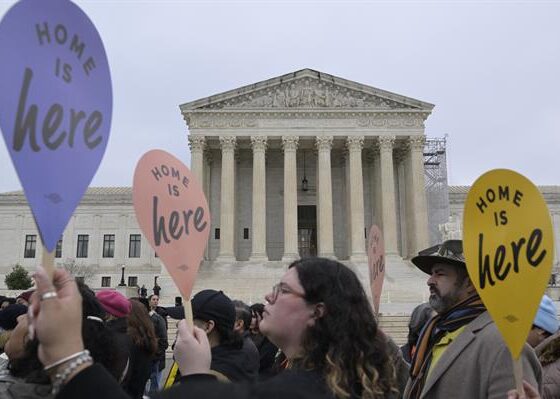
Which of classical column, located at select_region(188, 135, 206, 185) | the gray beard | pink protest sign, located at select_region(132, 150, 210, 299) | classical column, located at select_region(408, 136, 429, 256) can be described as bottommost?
the gray beard

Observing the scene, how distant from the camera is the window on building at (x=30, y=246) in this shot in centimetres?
5703

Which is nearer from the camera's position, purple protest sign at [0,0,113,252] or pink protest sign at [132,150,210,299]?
purple protest sign at [0,0,113,252]

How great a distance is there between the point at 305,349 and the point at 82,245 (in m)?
58.0


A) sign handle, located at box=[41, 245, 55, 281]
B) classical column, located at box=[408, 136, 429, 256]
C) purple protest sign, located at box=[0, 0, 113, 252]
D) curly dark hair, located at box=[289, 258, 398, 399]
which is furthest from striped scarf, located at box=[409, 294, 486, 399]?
classical column, located at box=[408, 136, 429, 256]

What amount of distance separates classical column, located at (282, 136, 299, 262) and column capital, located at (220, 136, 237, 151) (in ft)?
12.6

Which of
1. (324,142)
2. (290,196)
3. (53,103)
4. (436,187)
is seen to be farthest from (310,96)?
(53,103)

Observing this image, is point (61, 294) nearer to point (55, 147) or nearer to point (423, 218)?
point (55, 147)

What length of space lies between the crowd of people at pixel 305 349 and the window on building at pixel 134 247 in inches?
2114

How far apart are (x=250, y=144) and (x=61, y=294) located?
40.8m

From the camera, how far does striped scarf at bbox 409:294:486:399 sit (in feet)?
12.5

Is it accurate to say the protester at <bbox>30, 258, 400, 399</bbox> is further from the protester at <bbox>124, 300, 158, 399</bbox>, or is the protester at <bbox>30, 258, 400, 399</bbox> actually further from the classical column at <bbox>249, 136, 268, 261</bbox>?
the classical column at <bbox>249, 136, 268, 261</bbox>

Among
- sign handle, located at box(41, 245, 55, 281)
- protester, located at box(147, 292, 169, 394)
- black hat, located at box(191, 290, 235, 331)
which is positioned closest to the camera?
sign handle, located at box(41, 245, 55, 281)

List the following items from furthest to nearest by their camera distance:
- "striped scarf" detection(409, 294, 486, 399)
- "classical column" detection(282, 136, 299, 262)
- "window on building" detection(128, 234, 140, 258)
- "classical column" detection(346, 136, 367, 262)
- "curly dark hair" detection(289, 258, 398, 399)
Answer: "window on building" detection(128, 234, 140, 258) < "classical column" detection(282, 136, 299, 262) < "classical column" detection(346, 136, 367, 262) < "striped scarf" detection(409, 294, 486, 399) < "curly dark hair" detection(289, 258, 398, 399)

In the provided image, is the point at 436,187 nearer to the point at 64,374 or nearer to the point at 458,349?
the point at 458,349
